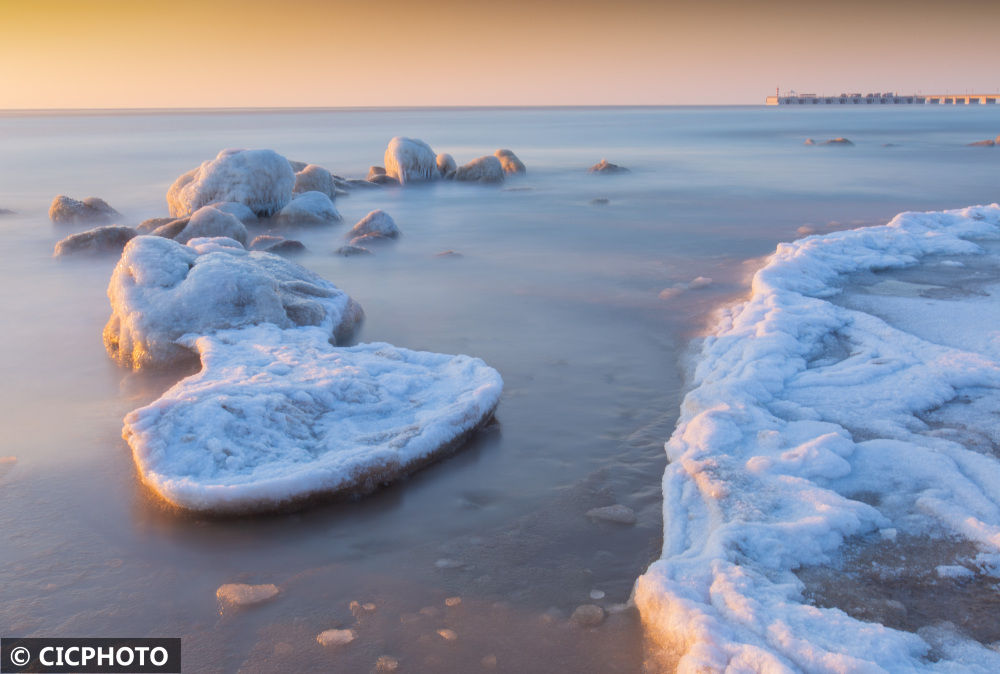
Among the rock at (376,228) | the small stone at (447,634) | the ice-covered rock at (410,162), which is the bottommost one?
the small stone at (447,634)

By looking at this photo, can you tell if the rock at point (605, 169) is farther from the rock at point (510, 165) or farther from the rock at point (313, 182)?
the rock at point (313, 182)

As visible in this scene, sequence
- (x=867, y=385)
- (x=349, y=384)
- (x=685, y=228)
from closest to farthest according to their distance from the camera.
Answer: (x=349, y=384) < (x=867, y=385) < (x=685, y=228)

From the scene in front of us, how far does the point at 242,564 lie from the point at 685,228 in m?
10.2

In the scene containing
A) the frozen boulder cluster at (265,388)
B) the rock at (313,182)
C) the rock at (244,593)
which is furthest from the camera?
the rock at (313,182)

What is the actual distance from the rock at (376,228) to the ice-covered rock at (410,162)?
25.0 ft

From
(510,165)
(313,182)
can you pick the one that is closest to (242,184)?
(313,182)

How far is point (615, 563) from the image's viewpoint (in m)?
3.16

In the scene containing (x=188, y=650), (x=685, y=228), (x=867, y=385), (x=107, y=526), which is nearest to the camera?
(x=188, y=650)

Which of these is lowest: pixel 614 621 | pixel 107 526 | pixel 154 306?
pixel 614 621

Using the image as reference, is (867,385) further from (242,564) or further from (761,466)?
(242,564)

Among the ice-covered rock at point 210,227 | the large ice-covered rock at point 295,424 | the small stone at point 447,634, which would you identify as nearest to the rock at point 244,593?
the large ice-covered rock at point 295,424

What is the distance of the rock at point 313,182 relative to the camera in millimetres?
15156

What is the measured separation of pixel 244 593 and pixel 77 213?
12.6 meters

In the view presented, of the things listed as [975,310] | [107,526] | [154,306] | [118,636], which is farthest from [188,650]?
[975,310]
